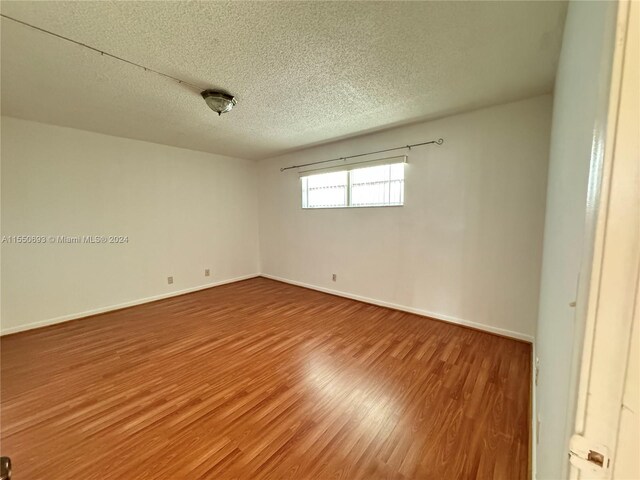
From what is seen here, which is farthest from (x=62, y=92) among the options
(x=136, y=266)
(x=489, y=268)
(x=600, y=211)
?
(x=489, y=268)

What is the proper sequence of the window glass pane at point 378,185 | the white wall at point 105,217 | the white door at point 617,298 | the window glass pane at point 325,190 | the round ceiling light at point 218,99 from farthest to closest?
the window glass pane at point 325,190 < the window glass pane at point 378,185 < the white wall at point 105,217 < the round ceiling light at point 218,99 < the white door at point 617,298

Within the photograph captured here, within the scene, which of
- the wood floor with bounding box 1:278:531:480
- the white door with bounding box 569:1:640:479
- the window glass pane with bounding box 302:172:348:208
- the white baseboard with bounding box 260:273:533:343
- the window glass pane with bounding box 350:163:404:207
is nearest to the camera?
the white door with bounding box 569:1:640:479

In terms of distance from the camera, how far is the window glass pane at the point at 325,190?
395 cm

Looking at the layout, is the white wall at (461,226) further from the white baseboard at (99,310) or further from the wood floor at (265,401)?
the white baseboard at (99,310)

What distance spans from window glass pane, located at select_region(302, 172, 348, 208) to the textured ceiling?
120 cm

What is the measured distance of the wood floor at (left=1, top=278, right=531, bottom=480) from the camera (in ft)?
4.42

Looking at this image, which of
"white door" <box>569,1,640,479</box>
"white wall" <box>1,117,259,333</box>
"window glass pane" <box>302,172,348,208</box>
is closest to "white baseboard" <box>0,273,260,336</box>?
"white wall" <box>1,117,259,333</box>

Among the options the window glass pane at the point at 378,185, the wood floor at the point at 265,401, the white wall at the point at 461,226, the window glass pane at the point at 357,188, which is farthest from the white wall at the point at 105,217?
the window glass pane at the point at 378,185

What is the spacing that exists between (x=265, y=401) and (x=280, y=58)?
7.91 ft

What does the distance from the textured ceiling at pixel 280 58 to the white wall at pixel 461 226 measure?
0.35 metres

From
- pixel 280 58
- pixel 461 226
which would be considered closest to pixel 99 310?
pixel 280 58

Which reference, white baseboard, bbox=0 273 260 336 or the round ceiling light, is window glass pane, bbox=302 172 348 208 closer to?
the round ceiling light

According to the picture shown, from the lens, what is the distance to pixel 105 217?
11.3 ft

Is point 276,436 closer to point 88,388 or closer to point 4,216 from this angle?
point 88,388
